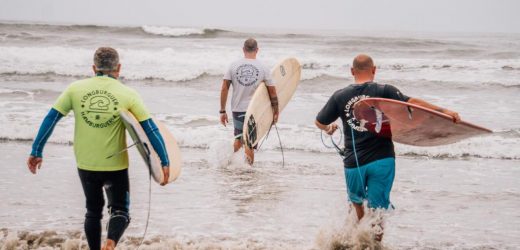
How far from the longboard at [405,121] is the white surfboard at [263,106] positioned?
299cm

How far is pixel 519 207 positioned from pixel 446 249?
6.09ft

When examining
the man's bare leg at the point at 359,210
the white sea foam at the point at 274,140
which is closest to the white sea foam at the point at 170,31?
the white sea foam at the point at 274,140

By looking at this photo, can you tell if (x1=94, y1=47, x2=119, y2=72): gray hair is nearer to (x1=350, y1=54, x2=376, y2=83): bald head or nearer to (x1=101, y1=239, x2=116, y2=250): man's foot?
(x1=101, y1=239, x2=116, y2=250): man's foot

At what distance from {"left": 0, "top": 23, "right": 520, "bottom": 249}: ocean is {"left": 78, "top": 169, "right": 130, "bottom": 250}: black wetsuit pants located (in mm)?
840

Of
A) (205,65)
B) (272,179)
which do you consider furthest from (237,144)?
(205,65)

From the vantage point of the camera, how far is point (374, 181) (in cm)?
451

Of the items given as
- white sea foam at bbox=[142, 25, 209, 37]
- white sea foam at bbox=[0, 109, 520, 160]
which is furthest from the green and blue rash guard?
white sea foam at bbox=[142, 25, 209, 37]

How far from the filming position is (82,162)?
4012mm

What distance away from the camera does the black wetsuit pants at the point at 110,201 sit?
406 cm

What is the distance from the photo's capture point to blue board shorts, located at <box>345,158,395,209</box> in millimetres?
4477

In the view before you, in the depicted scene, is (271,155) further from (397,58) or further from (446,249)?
(397,58)

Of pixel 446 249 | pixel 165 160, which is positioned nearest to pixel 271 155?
pixel 446 249

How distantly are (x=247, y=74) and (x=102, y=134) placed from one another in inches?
148

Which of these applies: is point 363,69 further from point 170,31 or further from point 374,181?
point 170,31
